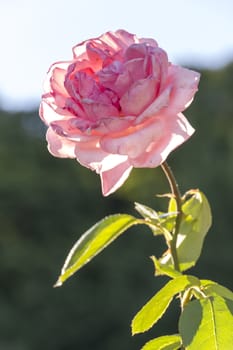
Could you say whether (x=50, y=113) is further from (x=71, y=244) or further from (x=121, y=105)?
(x=71, y=244)

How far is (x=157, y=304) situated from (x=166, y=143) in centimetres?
16

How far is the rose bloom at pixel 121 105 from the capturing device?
1.00m

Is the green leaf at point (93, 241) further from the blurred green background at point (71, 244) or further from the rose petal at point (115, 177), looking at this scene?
the blurred green background at point (71, 244)

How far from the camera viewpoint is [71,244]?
1070 cm

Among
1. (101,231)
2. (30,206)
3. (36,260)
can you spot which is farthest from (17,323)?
(101,231)

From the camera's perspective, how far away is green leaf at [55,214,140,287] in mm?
1182

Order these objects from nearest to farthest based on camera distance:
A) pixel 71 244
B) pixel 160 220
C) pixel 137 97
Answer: pixel 137 97, pixel 160 220, pixel 71 244

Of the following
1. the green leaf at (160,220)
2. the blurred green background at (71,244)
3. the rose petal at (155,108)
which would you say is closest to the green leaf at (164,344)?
the green leaf at (160,220)

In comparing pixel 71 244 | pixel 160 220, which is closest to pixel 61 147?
pixel 160 220

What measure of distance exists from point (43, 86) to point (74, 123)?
80mm

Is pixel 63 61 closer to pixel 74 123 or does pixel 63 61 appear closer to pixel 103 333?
pixel 74 123

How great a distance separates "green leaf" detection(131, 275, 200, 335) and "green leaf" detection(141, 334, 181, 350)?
3cm

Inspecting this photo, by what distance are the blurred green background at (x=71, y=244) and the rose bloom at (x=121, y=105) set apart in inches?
300

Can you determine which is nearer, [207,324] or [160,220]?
[207,324]
